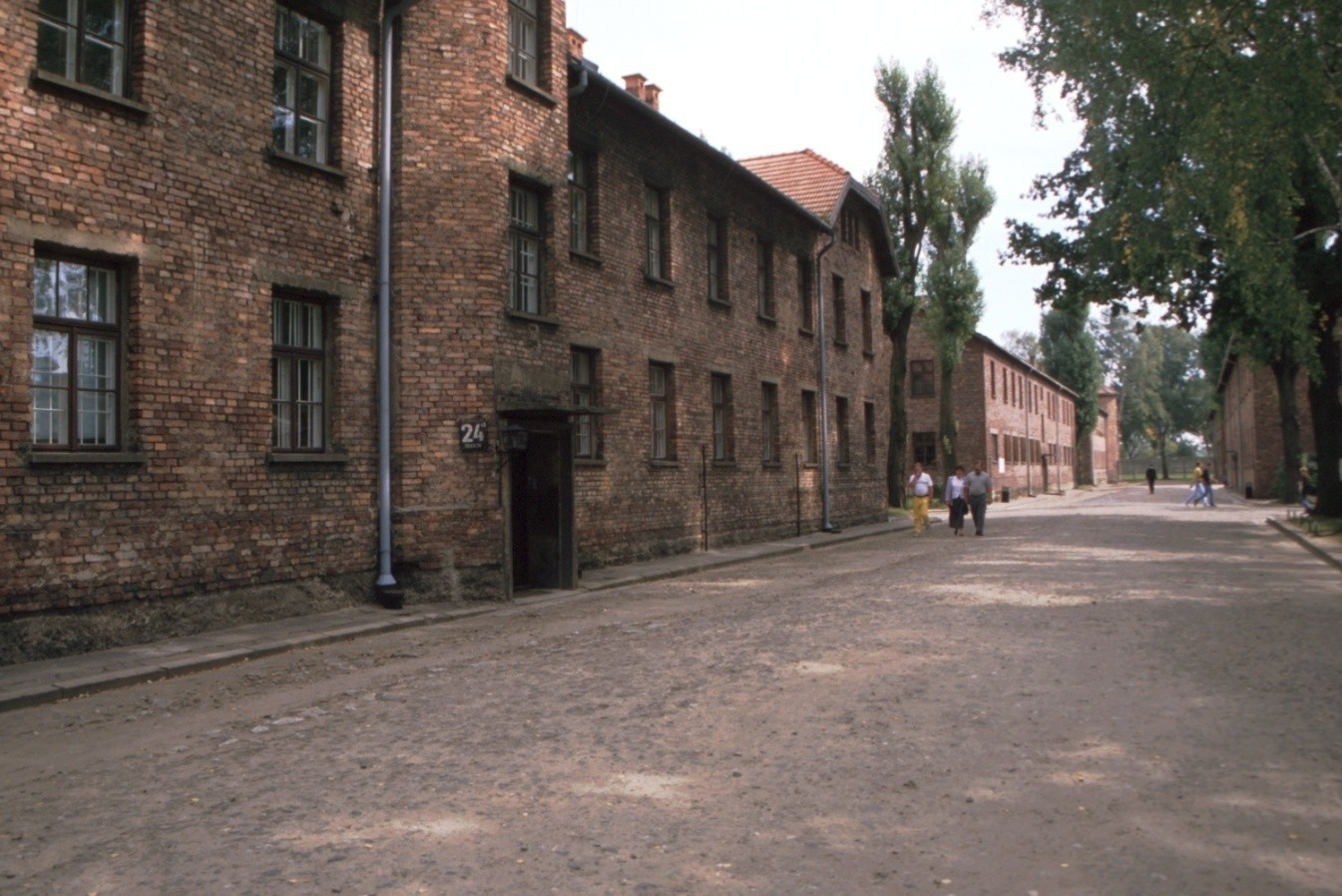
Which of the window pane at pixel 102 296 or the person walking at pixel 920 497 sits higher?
the window pane at pixel 102 296

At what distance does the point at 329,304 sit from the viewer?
42.8 feet

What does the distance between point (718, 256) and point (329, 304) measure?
11.7 metres

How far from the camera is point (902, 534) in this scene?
2806 cm

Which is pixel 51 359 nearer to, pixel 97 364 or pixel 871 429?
pixel 97 364

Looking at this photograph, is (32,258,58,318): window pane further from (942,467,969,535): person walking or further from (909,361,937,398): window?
(909,361,937,398): window

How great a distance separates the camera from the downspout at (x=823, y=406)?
2759 centimetres

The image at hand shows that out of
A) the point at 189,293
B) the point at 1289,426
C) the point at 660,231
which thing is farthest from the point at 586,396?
the point at 1289,426

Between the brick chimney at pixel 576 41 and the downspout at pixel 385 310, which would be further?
the brick chimney at pixel 576 41

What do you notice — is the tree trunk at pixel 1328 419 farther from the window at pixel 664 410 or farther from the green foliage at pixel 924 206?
the window at pixel 664 410

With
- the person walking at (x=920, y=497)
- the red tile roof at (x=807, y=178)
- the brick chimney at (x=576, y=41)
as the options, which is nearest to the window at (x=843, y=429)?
the person walking at (x=920, y=497)

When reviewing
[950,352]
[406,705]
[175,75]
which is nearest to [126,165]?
[175,75]

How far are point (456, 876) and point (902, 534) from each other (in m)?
24.8

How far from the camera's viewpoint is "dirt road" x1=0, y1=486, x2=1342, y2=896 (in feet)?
13.8

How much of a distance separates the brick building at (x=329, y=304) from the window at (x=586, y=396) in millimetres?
48
